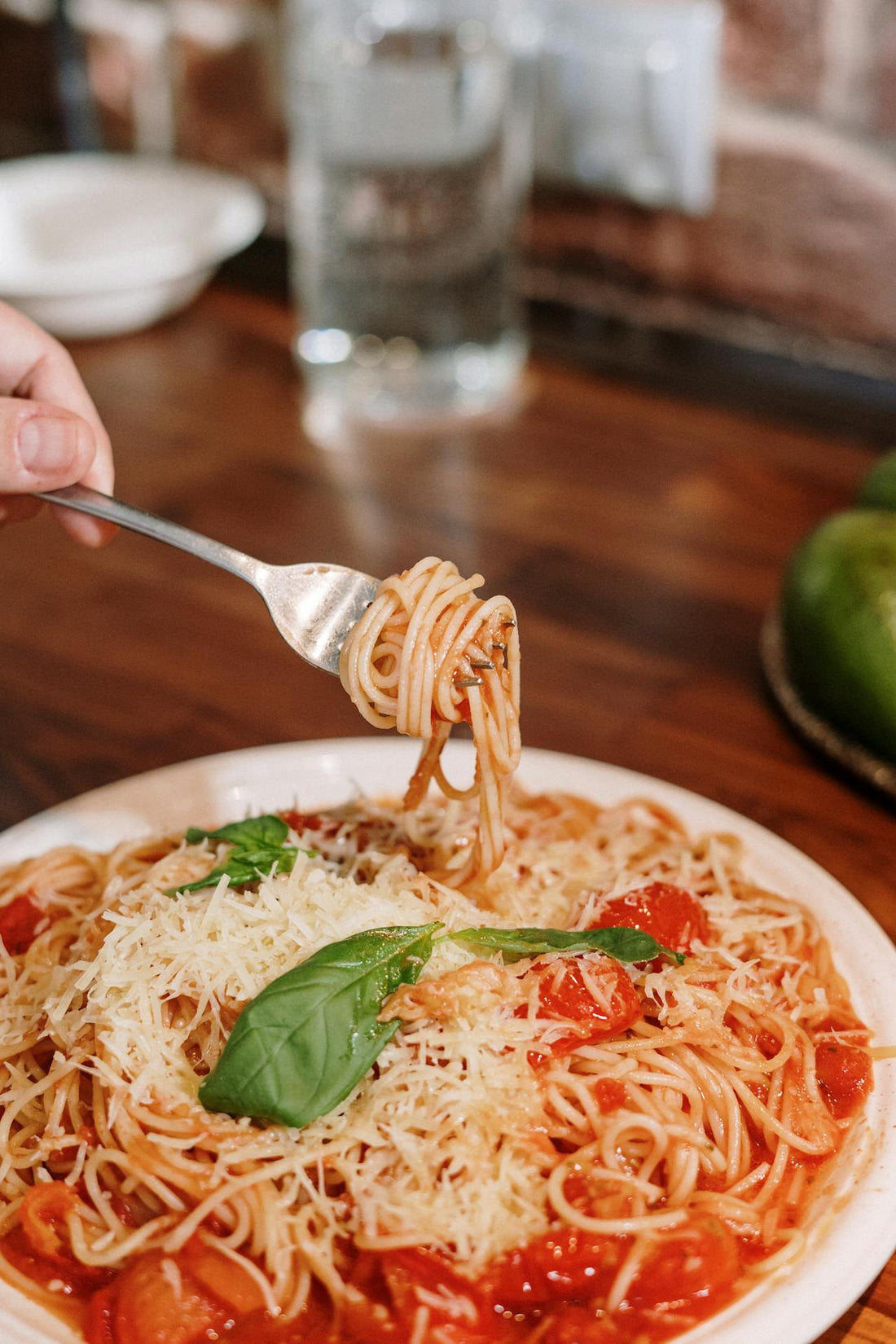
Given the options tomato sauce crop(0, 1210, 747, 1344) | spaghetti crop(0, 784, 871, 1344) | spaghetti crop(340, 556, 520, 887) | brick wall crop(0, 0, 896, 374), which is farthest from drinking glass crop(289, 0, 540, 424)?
tomato sauce crop(0, 1210, 747, 1344)

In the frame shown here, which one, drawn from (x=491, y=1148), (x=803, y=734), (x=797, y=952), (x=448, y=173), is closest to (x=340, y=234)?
(x=448, y=173)

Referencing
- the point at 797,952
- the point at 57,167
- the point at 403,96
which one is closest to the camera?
the point at 797,952

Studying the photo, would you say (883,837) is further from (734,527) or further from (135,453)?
(135,453)

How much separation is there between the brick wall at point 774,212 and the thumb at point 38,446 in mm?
2212

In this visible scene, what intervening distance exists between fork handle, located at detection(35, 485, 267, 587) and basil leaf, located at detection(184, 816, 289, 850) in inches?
11.1

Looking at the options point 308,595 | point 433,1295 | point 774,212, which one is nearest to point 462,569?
point 774,212

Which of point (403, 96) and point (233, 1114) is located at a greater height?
point (403, 96)

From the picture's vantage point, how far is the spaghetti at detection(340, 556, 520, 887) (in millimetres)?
1654

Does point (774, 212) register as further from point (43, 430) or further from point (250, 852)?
point (250, 852)

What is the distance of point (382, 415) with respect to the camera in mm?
3756

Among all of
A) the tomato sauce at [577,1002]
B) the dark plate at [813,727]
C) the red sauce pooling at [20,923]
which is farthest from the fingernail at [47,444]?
the dark plate at [813,727]

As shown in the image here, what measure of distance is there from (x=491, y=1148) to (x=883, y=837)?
39.8 inches

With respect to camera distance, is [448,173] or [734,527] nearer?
[734,527]

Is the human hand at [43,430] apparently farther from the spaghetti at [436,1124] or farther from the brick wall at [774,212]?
the brick wall at [774,212]
